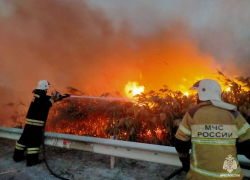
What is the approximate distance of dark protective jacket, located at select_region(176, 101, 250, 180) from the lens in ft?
5.64

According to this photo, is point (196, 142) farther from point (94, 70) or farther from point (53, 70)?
point (53, 70)

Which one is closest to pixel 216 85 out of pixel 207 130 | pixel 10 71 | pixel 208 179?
pixel 207 130

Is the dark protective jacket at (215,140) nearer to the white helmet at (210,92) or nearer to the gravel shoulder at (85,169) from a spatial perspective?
the white helmet at (210,92)

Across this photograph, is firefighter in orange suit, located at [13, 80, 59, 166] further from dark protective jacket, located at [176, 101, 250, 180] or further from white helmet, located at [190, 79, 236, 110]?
white helmet, located at [190, 79, 236, 110]

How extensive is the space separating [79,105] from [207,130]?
3.58m

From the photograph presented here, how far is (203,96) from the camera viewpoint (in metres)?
1.92

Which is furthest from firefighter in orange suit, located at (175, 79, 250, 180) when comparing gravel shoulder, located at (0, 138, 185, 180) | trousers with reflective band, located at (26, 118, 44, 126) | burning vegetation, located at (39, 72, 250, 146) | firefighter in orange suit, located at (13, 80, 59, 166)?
trousers with reflective band, located at (26, 118, 44, 126)

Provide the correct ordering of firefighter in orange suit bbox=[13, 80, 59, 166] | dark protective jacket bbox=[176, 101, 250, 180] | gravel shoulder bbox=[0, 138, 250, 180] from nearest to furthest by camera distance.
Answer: dark protective jacket bbox=[176, 101, 250, 180]
gravel shoulder bbox=[0, 138, 250, 180]
firefighter in orange suit bbox=[13, 80, 59, 166]

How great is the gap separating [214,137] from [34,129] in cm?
312

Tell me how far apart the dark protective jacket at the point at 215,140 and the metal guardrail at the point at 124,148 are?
622 millimetres

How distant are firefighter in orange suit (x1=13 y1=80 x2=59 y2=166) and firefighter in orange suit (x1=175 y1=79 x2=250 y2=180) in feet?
8.81

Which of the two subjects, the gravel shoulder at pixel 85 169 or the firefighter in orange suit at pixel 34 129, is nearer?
the gravel shoulder at pixel 85 169

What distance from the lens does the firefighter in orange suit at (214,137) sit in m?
1.72

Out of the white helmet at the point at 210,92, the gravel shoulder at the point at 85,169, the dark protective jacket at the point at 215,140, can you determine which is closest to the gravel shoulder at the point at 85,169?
the gravel shoulder at the point at 85,169
